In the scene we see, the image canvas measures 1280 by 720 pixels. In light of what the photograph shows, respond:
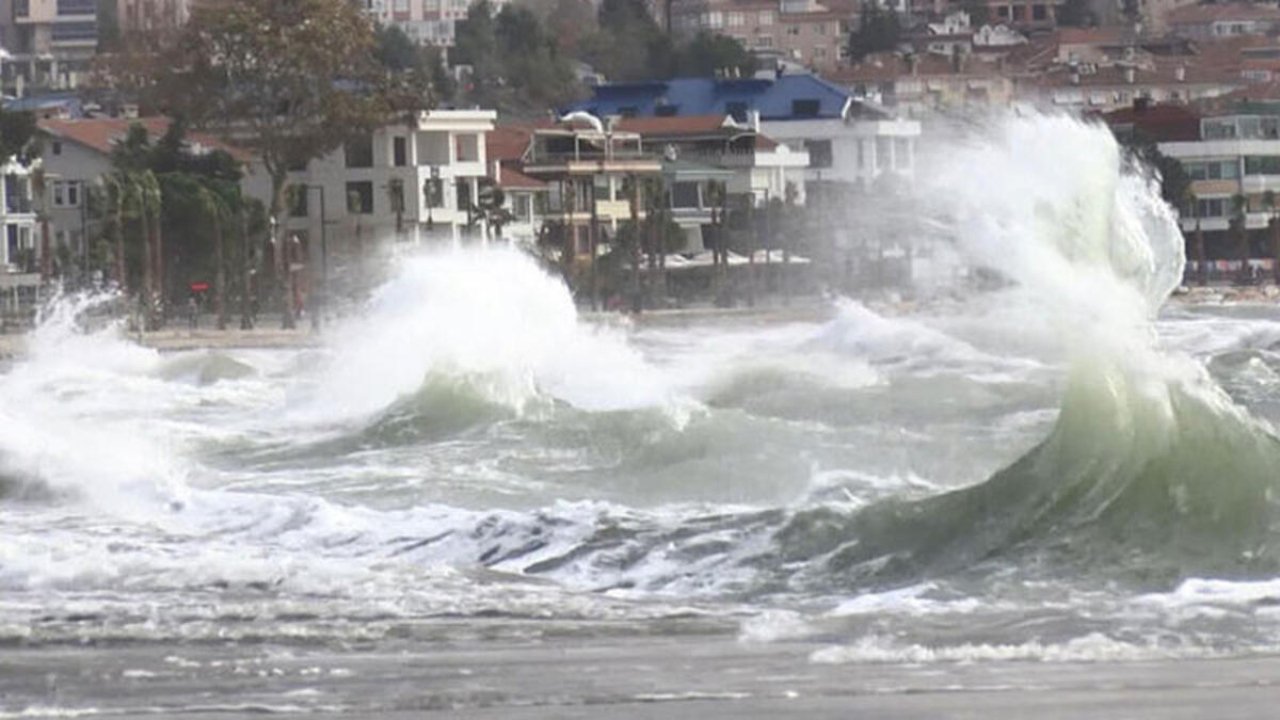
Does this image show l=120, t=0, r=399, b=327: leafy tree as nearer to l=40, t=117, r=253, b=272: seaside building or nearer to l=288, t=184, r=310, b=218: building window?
l=288, t=184, r=310, b=218: building window

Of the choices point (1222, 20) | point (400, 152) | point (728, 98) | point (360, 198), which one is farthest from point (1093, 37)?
point (360, 198)

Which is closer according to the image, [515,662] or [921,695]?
[921,695]

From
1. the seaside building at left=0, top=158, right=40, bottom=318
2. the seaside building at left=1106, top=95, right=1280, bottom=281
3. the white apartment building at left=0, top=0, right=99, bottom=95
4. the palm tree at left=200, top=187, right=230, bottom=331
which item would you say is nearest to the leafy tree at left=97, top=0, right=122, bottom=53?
the white apartment building at left=0, top=0, right=99, bottom=95

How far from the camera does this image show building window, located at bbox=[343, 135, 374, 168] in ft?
287

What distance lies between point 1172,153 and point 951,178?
91.9m

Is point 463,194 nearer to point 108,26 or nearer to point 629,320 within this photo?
point 629,320

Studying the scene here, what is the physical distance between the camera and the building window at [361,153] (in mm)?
87438

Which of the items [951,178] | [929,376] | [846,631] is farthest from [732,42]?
[846,631]

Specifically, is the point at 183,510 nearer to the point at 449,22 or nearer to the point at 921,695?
the point at 921,695

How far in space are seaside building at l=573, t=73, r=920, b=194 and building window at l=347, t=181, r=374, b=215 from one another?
19.4m

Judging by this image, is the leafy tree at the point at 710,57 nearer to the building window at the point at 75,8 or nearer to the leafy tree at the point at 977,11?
the building window at the point at 75,8

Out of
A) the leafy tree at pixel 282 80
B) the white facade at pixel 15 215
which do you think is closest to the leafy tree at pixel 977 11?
the leafy tree at pixel 282 80

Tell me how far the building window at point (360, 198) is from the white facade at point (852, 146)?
22.0 metres

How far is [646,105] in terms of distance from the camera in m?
116
